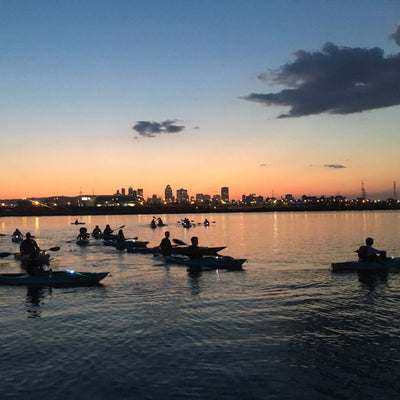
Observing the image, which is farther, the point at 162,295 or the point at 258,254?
the point at 258,254

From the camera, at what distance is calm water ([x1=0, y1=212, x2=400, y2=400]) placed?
418 inches

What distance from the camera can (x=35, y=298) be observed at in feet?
69.3

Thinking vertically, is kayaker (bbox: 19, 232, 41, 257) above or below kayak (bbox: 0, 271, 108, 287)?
above

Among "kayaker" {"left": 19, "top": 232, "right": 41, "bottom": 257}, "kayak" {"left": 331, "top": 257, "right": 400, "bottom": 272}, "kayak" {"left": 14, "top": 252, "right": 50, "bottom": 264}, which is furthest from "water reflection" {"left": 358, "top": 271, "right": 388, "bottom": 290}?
"kayaker" {"left": 19, "top": 232, "right": 41, "bottom": 257}

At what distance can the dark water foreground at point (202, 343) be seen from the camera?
1059 cm

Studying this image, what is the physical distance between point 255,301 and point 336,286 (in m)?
6.65

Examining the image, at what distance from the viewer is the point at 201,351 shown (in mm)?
13016

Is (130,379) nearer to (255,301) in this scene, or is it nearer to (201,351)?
(201,351)

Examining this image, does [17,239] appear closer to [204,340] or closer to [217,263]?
[217,263]

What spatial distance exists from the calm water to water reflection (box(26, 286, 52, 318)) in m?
0.10

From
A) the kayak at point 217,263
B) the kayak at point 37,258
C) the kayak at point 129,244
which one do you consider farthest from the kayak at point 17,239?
the kayak at point 217,263

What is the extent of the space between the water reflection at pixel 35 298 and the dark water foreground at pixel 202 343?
2.4 inches

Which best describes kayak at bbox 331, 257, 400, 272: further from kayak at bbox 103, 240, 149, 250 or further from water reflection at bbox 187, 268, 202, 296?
kayak at bbox 103, 240, 149, 250

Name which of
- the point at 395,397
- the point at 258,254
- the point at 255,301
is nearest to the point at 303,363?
the point at 395,397
